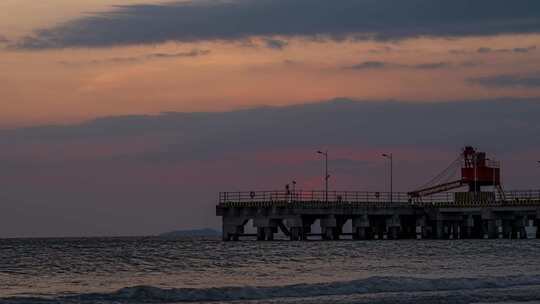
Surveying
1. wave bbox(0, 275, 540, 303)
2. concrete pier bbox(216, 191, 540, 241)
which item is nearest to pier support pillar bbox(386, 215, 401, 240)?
concrete pier bbox(216, 191, 540, 241)

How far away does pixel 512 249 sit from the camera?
75250 millimetres

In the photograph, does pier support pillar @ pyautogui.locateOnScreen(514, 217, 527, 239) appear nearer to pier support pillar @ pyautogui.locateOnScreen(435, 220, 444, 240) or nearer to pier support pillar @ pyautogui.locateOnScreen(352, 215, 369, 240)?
pier support pillar @ pyautogui.locateOnScreen(435, 220, 444, 240)

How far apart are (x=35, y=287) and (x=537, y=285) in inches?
757

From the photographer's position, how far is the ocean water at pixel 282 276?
4094 cm

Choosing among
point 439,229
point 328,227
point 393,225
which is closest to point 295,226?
point 328,227

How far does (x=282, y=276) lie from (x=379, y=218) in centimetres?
5190

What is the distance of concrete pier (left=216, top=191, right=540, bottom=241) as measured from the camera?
9625 cm

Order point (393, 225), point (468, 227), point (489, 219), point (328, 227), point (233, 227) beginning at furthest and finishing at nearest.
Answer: point (468, 227) → point (393, 225) → point (233, 227) → point (489, 219) → point (328, 227)

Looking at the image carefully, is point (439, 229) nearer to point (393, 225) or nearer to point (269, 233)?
point (393, 225)

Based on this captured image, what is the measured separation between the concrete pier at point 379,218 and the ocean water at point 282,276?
19.8 m

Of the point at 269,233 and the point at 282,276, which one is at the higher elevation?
the point at 269,233

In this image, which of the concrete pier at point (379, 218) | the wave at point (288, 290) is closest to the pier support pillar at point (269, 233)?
the concrete pier at point (379, 218)

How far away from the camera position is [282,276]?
50906 millimetres

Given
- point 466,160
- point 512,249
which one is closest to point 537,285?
point 512,249
